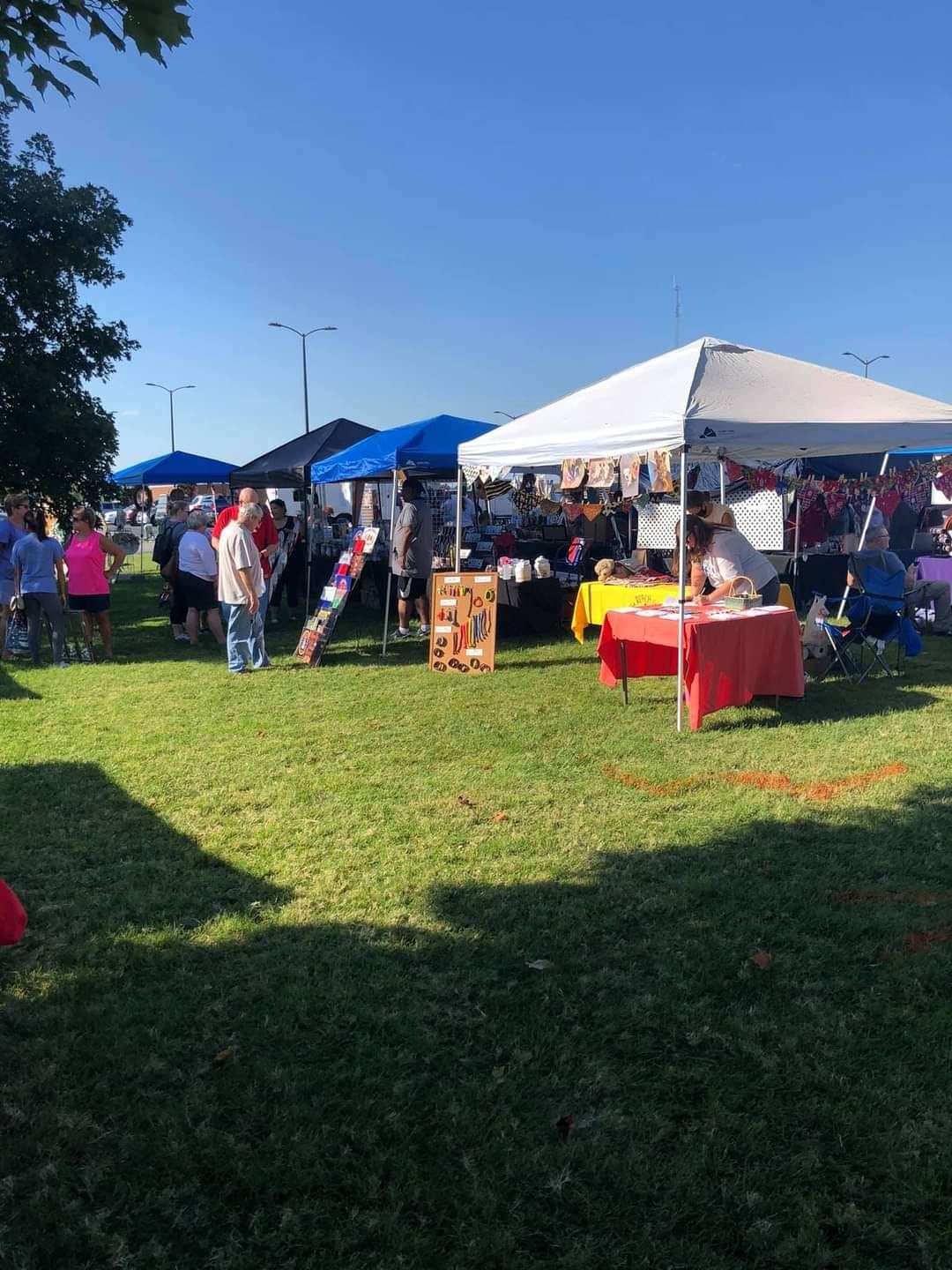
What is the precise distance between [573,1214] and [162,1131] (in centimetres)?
111

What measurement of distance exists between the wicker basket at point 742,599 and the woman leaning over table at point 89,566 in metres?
6.37

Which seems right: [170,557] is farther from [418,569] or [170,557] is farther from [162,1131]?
[162,1131]

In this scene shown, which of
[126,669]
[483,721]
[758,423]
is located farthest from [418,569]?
[758,423]

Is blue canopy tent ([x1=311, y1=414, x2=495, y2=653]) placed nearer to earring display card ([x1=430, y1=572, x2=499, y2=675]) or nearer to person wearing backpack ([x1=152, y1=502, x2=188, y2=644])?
earring display card ([x1=430, y1=572, x2=499, y2=675])

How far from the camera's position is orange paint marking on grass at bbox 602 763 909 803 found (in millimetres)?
5129

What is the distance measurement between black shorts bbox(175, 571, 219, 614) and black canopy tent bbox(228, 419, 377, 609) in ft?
7.79

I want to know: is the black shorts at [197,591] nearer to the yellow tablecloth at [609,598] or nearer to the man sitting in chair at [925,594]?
the yellow tablecloth at [609,598]

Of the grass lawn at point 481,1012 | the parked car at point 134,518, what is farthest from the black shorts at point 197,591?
the parked car at point 134,518

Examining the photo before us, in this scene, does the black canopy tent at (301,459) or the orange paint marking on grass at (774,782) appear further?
the black canopy tent at (301,459)

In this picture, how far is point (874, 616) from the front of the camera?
26.4 ft

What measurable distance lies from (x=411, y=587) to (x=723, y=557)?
4.47 metres

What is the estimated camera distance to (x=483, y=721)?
697 centimetres

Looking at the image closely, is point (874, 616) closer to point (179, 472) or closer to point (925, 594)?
point (925, 594)

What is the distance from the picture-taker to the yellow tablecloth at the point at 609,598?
879cm
